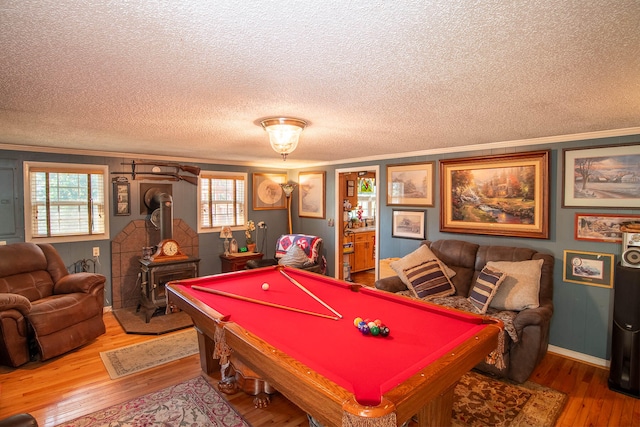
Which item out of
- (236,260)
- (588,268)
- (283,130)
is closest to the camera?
(283,130)

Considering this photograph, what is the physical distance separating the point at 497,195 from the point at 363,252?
3597 millimetres

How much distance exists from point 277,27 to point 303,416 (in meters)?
2.66

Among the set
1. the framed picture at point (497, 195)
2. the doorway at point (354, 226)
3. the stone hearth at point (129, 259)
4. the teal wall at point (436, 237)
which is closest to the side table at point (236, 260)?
the teal wall at point (436, 237)

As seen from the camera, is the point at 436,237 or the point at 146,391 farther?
the point at 436,237

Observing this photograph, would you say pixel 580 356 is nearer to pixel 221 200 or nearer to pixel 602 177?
pixel 602 177

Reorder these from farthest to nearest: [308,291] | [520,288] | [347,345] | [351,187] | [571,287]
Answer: [351,187] → [571,287] → [520,288] → [308,291] → [347,345]

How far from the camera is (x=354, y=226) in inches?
289

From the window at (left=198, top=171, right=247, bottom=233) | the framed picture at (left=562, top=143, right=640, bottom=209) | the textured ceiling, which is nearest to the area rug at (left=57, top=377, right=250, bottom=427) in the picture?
the textured ceiling

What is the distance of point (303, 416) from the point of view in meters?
2.61

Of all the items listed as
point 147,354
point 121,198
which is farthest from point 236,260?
point 147,354

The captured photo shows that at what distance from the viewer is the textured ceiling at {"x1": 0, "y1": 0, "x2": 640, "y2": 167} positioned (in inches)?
46.3

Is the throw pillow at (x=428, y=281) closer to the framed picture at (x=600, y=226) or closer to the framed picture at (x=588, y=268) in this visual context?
the framed picture at (x=588, y=268)

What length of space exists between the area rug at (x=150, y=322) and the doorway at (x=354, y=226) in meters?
2.68

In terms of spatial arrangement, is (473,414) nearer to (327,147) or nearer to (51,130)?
(327,147)
